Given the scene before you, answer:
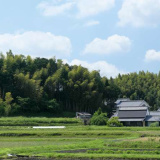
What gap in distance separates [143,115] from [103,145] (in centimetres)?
2477

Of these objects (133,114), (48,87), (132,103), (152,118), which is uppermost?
(48,87)

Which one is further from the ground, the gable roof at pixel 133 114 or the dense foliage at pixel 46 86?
the dense foliage at pixel 46 86

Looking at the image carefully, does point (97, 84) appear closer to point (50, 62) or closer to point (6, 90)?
point (50, 62)

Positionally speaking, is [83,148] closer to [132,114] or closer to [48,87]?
[132,114]

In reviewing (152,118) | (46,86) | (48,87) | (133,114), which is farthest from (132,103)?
(46,86)

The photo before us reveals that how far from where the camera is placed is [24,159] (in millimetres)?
14539

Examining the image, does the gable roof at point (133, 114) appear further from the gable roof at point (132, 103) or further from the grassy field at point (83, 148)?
the grassy field at point (83, 148)

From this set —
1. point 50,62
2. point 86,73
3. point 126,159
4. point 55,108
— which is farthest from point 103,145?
point 50,62

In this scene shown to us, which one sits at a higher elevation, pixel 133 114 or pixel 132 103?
pixel 132 103

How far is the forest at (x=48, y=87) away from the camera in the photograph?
45469 millimetres

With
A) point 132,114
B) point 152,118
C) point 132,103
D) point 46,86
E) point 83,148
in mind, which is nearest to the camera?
point 83,148

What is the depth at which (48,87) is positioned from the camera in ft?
167

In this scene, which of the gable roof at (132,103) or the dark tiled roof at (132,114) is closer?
the dark tiled roof at (132,114)

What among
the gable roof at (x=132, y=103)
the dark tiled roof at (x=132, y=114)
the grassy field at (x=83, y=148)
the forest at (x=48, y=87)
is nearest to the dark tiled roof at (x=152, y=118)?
the dark tiled roof at (x=132, y=114)
